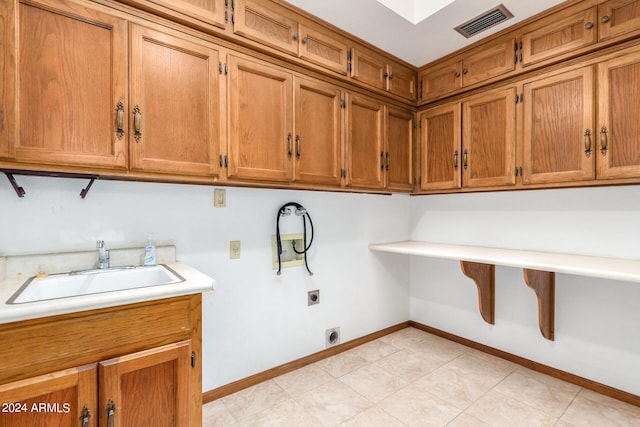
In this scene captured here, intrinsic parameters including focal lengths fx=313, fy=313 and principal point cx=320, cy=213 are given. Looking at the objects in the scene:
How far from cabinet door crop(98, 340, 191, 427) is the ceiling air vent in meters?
2.54

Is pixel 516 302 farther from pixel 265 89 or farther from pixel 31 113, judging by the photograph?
pixel 31 113

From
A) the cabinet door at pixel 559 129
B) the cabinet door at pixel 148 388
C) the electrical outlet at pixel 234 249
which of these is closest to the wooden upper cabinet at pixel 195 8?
the electrical outlet at pixel 234 249

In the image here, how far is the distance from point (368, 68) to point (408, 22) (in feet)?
1.32

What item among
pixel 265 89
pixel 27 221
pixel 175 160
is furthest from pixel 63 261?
pixel 265 89

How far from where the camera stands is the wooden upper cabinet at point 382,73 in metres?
2.31

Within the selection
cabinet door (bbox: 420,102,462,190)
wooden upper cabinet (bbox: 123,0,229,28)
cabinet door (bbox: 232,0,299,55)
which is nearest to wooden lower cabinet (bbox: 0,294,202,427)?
wooden upper cabinet (bbox: 123,0,229,28)

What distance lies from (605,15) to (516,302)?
1988 mm

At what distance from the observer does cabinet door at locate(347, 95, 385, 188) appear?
2305 millimetres

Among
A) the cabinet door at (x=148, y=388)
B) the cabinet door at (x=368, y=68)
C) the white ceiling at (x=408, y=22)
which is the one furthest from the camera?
the cabinet door at (x=368, y=68)

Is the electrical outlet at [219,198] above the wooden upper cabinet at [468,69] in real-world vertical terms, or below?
below

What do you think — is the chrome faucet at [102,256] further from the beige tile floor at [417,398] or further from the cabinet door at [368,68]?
the cabinet door at [368,68]

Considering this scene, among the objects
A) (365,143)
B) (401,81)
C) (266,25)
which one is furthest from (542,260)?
(266,25)

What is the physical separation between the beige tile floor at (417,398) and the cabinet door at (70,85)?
1.61 meters

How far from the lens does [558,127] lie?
6.51ft
